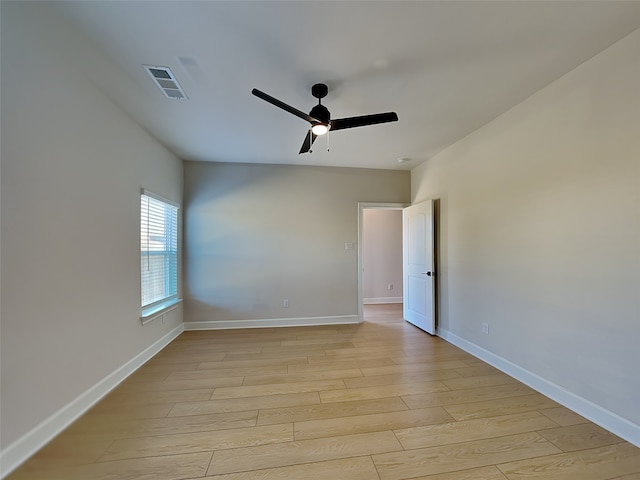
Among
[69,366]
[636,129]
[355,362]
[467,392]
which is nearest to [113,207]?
[69,366]

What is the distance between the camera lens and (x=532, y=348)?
8.25 ft

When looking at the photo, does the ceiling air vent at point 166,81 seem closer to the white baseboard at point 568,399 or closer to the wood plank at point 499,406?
the wood plank at point 499,406

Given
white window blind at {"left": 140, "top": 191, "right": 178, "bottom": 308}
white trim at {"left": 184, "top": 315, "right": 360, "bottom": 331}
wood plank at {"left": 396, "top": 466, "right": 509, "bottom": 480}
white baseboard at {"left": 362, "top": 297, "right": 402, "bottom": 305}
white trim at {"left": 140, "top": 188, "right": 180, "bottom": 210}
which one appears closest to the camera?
wood plank at {"left": 396, "top": 466, "right": 509, "bottom": 480}

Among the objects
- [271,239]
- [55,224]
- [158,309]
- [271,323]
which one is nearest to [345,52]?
[55,224]

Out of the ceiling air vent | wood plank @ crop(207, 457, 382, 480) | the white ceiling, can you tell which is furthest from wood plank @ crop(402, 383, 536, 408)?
the ceiling air vent

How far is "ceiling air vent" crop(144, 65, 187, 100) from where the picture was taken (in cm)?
208

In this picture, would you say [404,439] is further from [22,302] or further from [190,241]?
[190,241]

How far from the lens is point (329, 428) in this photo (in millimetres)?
Result: 1942

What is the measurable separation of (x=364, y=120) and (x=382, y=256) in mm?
4665

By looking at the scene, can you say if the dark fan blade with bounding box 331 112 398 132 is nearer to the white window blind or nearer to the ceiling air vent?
the ceiling air vent

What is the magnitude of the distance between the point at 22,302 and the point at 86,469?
1059 millimetres

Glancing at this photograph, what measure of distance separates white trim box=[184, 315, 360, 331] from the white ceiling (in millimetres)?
2895

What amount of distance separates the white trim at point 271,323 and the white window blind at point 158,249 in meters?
0.65

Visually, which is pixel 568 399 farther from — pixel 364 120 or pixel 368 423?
pixel 364 120
